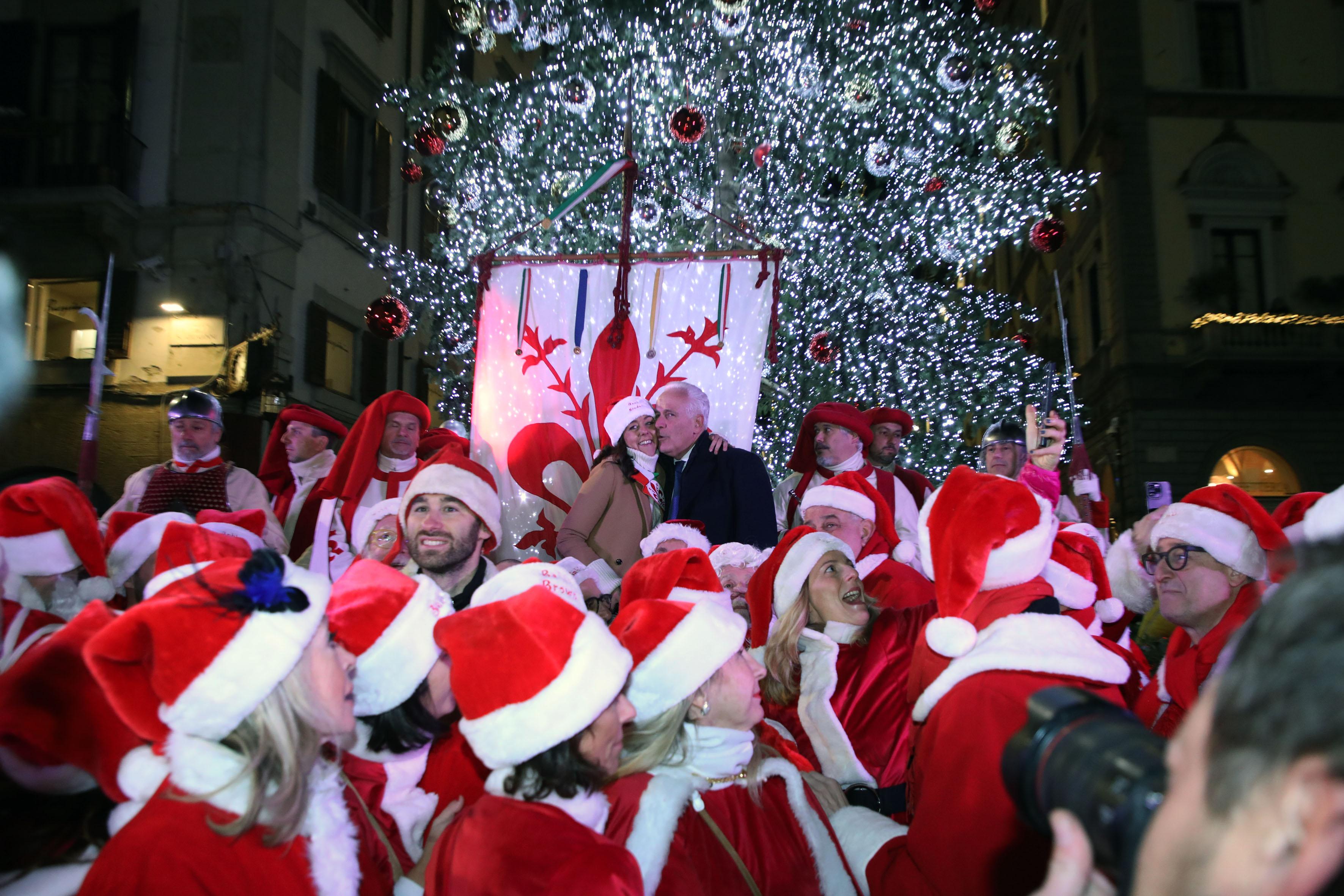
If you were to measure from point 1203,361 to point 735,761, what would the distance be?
2146 centimetres

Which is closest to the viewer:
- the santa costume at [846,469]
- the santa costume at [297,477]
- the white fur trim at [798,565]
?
the white fur trim at [798,565]

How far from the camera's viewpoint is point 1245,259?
2152cm

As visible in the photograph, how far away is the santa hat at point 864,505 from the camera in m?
4.38

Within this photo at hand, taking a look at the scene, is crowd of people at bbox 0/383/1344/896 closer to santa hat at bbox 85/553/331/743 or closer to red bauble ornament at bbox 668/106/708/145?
santa hat at bbox 85/553/331/743

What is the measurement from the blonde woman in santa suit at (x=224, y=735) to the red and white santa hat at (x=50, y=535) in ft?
5.99

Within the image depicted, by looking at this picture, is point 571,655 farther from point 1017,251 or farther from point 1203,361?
point 1017,251

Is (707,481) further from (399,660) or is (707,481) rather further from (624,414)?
(399,660)

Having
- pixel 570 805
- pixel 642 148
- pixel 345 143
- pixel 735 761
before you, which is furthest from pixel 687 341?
pixel 345 143

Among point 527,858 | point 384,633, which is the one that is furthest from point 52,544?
point 527,858

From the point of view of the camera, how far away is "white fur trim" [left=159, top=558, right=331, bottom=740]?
1.77 metres

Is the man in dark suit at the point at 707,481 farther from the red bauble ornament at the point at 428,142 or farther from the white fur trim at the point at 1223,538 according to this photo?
the red bauble ornament at the point at 428,142

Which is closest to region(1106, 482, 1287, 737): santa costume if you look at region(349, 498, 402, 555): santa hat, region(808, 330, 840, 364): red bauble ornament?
region(349, 498, 402, 555): santa hat

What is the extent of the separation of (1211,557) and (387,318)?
7.25 meters

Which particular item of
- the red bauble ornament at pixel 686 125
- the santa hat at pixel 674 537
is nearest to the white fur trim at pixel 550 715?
the santa hat at pixel 674 537
